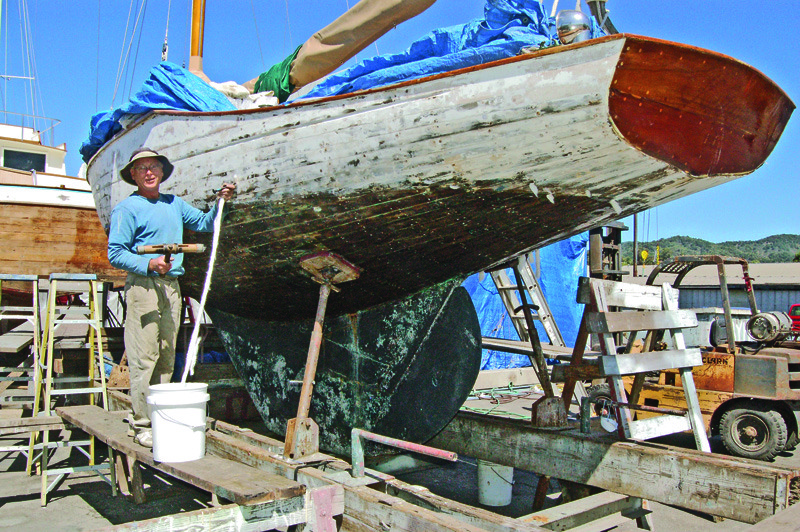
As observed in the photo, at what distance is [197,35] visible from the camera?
595 centimetres

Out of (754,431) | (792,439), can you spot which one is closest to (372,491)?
(754,431)

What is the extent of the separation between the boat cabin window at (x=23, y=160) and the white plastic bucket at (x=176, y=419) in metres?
15.1

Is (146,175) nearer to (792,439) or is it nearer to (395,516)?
(395,516)

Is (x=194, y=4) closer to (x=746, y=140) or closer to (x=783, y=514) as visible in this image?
(x=746, y=140)

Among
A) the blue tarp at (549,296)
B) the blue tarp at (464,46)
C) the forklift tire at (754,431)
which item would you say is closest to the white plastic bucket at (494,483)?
the blue tarp at (464,46)

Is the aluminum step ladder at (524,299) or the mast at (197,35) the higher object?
the mast at (197,35)

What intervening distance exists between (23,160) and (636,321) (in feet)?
53.1

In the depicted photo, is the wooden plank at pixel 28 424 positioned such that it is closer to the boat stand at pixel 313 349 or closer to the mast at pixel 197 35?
the boat stand at pixel 313 349

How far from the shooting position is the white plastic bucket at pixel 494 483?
13.1 ft

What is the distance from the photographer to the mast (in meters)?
5.85

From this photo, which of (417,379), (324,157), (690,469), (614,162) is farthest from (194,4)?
(690,469)

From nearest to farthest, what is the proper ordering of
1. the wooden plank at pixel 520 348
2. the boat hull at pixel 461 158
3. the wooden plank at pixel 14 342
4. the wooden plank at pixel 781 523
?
1. the wooden plank at pixel 781 523
2. the boat hull at pixel 461 158
3. the wooden plank at pixel 520 348
4. the wooden plank at pixel 14 342

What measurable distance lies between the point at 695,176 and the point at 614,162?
414 millimetres

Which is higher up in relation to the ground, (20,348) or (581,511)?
(20,348)
